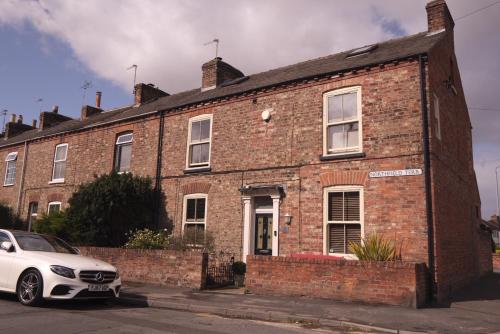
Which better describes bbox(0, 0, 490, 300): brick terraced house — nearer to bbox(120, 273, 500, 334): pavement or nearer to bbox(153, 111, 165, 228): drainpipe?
bbox(153, 111, 165, 228): drainpipe

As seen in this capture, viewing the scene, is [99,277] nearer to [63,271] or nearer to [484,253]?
[63,271]

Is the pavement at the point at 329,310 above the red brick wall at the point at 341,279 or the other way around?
the other way around

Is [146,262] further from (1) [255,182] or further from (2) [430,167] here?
(2) [430,167]

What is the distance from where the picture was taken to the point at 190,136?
16.8m

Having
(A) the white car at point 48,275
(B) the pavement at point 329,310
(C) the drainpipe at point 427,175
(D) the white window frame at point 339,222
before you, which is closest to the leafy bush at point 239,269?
(B) the pavement at point 329,310

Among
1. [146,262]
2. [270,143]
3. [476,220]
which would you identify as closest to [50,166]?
[146,262]

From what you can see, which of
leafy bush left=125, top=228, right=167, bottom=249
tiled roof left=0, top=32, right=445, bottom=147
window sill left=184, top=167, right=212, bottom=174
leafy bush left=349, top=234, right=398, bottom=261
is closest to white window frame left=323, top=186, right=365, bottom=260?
leafy bush left=349, top=234, right=398, bottom=261

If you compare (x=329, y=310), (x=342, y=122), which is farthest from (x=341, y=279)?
(x=342, y=122)

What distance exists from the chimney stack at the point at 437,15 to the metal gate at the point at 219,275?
1016cm

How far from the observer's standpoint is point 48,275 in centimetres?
841

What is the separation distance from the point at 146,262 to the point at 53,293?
4.75m

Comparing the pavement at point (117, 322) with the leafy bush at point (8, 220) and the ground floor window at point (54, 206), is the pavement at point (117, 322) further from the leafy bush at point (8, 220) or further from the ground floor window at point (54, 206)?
the leafy bush at point (8, 220)

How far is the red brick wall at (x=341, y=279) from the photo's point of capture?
9.60 m

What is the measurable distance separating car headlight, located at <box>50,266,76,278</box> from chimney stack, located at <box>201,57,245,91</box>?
12.0 meters
